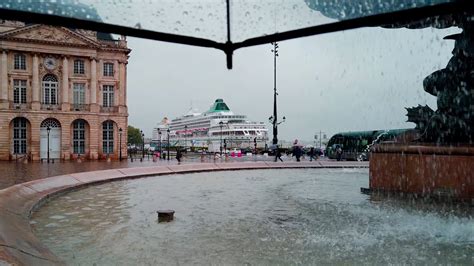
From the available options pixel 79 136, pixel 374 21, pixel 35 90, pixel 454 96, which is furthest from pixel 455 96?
pixel 35 90

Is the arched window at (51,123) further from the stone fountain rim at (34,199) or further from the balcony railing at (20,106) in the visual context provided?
the stone fountain rim at (34,199)

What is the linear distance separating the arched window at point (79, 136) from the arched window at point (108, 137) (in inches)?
79.5

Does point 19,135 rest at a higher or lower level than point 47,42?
lower

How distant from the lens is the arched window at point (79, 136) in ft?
145

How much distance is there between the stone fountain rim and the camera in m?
4.19

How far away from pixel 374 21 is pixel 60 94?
46.0 metres

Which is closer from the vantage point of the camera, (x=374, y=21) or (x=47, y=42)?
(x=374, y=21)

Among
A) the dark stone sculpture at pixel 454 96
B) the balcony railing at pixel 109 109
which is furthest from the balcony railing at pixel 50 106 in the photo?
the dark stone sculpture at pixel 454 96

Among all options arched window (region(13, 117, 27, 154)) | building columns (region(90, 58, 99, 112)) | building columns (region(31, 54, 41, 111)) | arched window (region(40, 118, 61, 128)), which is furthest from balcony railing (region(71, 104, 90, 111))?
arched window (region(13, 117, 27, 154))

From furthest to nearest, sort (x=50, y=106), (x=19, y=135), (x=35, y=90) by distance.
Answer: (x=50, y=106), (x=35, y=90), (x=19, y=135)

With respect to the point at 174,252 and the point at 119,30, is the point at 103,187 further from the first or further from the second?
the point at 119,30

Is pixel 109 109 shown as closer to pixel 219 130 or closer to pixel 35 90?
pixel 35 90

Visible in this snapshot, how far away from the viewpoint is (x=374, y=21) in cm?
172

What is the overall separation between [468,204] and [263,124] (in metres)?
81.7
